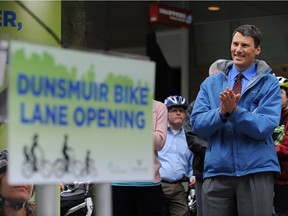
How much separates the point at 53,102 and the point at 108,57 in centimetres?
36

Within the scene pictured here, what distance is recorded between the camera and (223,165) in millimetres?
4555

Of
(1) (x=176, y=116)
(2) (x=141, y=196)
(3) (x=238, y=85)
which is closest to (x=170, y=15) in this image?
(1) (x=176, y=116)

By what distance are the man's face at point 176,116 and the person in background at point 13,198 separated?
2.90 metres

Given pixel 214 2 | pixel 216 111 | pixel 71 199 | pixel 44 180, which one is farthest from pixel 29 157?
pixel 214 2

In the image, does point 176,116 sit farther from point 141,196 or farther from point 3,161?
point 3,161

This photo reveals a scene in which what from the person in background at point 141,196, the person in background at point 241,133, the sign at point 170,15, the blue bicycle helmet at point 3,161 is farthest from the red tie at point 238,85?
the sign at point 170,15

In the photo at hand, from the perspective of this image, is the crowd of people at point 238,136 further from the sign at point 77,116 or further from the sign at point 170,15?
the sign at point 170,15

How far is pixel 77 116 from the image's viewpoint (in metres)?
2.62

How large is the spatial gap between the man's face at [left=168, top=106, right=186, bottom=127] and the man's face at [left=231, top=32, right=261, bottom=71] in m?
2.93

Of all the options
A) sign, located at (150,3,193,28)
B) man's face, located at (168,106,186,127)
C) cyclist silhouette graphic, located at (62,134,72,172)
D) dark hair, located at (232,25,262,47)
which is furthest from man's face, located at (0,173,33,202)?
sign, located at (150,3,193,28)

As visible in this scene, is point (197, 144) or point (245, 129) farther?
point (197, 144)

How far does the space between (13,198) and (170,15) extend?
852 cm

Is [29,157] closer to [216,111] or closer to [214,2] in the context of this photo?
[216,111]

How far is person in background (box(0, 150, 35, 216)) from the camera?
16.3 feet
